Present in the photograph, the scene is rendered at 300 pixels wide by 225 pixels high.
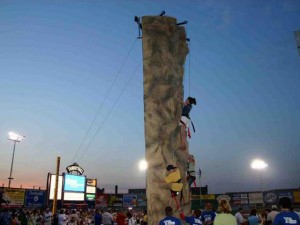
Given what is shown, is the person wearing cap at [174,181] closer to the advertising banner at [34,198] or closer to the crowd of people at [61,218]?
the crowd of people at [61,218]

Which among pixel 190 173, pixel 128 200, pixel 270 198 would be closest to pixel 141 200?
pixel 128 200

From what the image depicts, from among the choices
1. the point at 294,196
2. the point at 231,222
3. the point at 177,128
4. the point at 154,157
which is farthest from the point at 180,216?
the point at 294,196

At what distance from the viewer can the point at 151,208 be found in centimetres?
970

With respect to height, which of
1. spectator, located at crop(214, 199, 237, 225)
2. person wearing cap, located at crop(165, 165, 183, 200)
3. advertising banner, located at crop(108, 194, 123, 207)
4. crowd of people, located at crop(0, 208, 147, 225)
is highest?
person wearing cap, located at crop(165, 165, 183, 200)

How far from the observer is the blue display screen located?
107ft

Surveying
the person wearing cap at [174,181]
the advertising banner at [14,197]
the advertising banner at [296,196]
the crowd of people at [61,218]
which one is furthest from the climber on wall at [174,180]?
the advertising banner at [296,196]

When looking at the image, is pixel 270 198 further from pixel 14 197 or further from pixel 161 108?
pixel 161 108

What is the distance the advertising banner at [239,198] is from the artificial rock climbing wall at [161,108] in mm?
44929

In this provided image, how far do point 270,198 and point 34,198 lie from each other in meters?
34.6

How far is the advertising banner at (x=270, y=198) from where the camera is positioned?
47.2 meters

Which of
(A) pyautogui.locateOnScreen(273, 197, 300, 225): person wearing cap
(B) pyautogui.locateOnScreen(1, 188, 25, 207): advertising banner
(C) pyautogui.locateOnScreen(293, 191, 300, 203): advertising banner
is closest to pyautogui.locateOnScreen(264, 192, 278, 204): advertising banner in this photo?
(C) pyautogui.locateOnScreen(293, 191, 300, 203): advertising banner

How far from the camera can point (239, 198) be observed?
170ft

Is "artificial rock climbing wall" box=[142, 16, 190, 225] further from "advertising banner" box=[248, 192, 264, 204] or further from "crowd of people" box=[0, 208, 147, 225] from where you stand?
"advertising banner" box=[248, 192, 264, 204]

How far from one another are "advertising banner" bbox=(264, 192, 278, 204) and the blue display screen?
29.5 meters
